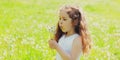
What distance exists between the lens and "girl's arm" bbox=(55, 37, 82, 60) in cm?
654

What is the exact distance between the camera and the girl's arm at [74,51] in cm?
654

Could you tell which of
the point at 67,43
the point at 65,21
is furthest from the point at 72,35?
the point at 65,21

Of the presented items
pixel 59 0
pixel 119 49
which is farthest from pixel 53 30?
pixel 59 0

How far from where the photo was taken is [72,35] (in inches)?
266

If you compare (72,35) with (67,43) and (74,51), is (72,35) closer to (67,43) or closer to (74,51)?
(67,43)

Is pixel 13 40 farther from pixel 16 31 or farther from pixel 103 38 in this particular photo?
pixel 103 38

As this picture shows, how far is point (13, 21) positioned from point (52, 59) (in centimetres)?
664

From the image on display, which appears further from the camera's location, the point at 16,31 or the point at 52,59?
the point at 16,31

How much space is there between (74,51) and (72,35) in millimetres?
278

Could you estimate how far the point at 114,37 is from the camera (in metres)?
14.8

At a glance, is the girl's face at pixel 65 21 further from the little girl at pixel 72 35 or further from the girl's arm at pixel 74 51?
the girl's arm at pixel 74 51

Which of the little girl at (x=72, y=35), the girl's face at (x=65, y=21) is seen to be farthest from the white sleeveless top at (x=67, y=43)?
the girl's face at (x=65, y=21)

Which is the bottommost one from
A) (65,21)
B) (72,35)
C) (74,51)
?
(74,51)

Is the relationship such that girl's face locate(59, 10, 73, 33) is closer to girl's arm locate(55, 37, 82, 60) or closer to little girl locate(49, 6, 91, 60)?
little girl locate(49, 6, 91, 60)
